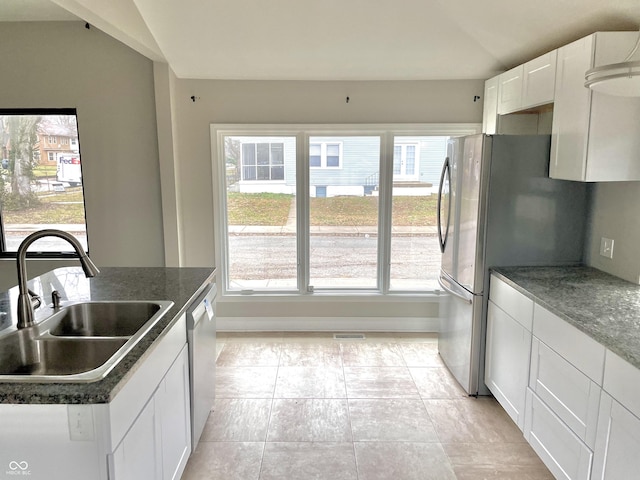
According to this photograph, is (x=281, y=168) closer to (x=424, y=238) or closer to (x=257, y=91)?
(x=257, y=91)

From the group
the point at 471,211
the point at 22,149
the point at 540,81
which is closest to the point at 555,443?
the point at 471,211

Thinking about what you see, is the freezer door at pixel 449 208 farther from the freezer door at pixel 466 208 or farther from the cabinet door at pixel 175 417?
the cabinet door at pixel 175 417

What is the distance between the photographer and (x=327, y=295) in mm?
4109

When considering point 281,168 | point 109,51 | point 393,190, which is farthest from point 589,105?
point 109,51

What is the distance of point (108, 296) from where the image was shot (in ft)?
7.03

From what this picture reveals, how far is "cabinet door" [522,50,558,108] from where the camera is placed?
8.52 feet

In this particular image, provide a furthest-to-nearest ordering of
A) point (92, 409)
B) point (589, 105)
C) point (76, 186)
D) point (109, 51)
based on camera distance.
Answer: point (76, 186) → point (109, 51) → point (589, 105) → point (92, 409)

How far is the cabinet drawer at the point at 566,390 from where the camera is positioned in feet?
5.76

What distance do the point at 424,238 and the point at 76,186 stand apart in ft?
10.6

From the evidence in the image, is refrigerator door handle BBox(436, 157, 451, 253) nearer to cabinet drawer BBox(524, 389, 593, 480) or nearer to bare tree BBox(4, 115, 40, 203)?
cabinet drawer BBox(524, 389, 593, 480)

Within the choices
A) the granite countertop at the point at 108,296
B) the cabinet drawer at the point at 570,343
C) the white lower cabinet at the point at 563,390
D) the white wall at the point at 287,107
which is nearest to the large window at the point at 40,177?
the white wall at the point at 287,107

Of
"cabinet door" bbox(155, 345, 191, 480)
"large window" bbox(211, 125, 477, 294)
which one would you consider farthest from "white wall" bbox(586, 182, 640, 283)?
"cabinet door" bbox(155, 345, 191, 480)

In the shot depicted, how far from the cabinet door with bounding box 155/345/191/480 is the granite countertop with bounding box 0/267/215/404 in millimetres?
265
